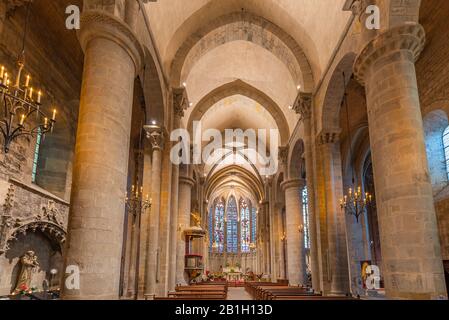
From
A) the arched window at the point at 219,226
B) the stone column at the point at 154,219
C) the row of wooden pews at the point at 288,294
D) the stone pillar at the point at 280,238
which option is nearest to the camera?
the row of wooden pews at the point at 288,294

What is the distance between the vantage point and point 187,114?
20.0 metres

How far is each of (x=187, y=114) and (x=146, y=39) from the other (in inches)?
351

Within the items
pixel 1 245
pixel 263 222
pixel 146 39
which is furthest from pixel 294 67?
pixel 263 222

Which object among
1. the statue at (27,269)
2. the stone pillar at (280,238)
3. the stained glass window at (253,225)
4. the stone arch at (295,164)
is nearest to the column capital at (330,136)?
the stone arch at (295,164)

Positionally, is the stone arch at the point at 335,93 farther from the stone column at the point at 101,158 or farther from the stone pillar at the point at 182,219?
the stone pillar at the point at 182,219

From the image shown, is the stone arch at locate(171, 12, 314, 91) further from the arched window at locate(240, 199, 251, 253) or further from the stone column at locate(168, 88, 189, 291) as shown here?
Answer: the arched window at locate(240, 199, 251, 253)

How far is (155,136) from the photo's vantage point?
43.1 feet

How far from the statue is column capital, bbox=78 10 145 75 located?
22.5 ft

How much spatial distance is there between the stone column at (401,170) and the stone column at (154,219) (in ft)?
24.5

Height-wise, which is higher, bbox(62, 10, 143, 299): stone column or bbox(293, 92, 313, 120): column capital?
bbox(293, 92, 313, 120): column capital

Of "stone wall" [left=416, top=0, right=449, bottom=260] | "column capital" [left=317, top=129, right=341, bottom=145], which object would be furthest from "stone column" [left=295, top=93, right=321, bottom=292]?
"stone wall" [left=416, top=0, right=449, bottom=260]

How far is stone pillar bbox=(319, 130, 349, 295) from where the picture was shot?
41.5 ft

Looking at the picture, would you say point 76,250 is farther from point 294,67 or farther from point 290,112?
point 290,112

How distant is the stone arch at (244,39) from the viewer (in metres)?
15.4
